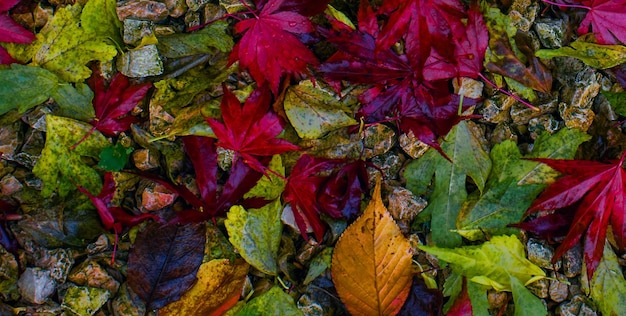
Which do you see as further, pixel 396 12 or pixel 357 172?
pixel 357 172

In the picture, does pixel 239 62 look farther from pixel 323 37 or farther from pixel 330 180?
pixel 330 180

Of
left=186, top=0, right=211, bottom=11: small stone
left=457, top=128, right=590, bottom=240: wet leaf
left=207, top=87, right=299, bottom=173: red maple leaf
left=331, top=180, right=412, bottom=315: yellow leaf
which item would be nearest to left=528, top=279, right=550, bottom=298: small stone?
left=457, top=128, right=590, bottom=240: wet leaf

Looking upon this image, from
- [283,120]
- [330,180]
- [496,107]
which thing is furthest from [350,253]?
[496,107]

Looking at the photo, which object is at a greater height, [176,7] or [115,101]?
[176,7]

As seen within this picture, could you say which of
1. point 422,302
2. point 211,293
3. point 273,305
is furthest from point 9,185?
point 422,302

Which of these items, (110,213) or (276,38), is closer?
(276,38)

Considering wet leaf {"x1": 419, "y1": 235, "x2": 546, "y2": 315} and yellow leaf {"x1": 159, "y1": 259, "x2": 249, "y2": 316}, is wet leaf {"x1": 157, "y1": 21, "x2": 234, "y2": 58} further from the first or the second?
wet leaf {"x1": 419, "y1": 235, "x2": 546, "y2": 315}

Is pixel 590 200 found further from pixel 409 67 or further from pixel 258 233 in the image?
pixel 258 233
